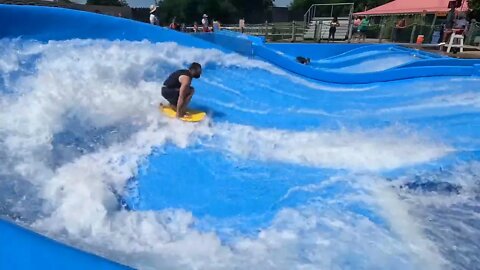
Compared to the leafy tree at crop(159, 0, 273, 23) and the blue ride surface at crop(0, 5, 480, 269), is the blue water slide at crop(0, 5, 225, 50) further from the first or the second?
the leafy tree at crop(159, 0, 273, 23)

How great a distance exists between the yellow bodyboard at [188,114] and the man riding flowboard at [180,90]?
55mm

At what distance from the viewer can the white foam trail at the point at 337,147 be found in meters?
3.77

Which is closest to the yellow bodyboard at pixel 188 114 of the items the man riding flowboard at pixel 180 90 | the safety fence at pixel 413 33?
the man riding flowboard at pixel 180 90

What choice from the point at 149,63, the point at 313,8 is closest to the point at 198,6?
the point at 313,8

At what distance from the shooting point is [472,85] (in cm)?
670

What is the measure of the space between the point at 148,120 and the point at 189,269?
2.50 meters

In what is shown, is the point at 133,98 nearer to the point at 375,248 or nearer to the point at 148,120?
the point at 148,120

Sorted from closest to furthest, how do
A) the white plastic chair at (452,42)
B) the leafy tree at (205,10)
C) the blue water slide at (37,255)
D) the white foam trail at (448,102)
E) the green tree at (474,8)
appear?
the blue water slide at (37,255) → the white foam trail at (448,102) → the white plastic chair at (452,42) → the green tree at (474,8) → the leafy tree at (205,10)

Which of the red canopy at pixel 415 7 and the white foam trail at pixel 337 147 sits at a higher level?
the red canopy at pixel 415 7

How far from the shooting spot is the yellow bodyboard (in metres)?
4.45

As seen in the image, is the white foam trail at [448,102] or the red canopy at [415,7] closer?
the white foam trail at [448,102]

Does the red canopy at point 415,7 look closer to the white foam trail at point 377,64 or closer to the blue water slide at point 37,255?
the white foam trail at point 377,64

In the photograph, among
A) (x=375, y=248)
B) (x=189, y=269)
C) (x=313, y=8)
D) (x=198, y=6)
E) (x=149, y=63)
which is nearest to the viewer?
(x=189, y=269)

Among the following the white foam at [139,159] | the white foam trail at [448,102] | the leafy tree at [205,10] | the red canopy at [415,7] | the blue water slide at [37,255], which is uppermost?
the red canopy at [415,7]
